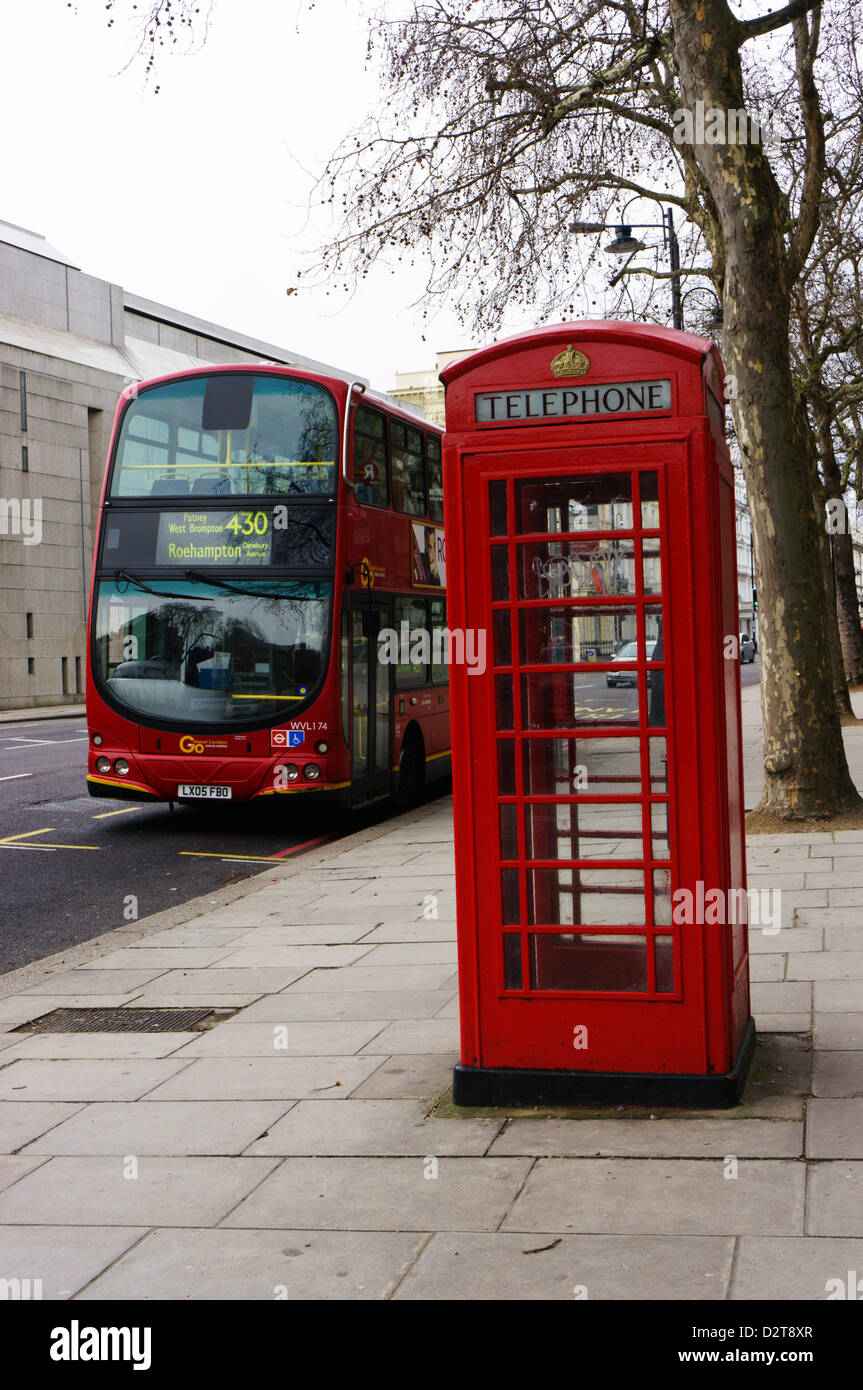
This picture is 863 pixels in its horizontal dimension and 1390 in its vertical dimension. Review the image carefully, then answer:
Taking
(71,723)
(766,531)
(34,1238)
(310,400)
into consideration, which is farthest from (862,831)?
(71,723)

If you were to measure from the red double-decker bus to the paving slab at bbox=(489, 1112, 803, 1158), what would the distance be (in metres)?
7.75

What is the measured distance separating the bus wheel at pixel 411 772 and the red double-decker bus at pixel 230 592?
1.66 metres

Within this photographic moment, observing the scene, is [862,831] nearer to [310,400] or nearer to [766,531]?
[766,531]

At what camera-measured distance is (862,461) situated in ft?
115

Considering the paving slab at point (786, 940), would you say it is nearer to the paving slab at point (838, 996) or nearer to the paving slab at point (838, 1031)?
the paving slab at point (838, 996)

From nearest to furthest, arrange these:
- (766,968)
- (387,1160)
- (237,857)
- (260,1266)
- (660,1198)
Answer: (260,1266), (660,1198), (387,1160), (766,968), (237,857)

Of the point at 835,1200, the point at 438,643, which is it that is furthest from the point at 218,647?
the point at 835,1200

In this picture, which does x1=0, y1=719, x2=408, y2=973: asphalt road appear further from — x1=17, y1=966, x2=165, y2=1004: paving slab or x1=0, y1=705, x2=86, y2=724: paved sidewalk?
x1=0, y1=705, x2=86, y2=724: paved sidewalk

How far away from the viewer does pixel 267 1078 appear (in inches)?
188

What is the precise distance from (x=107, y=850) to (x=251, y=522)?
3.04m

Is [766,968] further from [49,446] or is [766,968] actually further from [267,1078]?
[49,446]

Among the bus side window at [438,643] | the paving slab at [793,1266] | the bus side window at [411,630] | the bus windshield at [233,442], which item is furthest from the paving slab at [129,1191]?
the bus side window at [438,643]

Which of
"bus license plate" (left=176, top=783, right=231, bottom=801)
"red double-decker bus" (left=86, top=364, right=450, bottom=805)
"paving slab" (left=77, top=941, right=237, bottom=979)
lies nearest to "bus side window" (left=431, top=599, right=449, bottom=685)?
"red double-decker bus" (left=86, top=364, right=450, bottom=805)

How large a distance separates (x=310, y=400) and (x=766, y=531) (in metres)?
4.18
